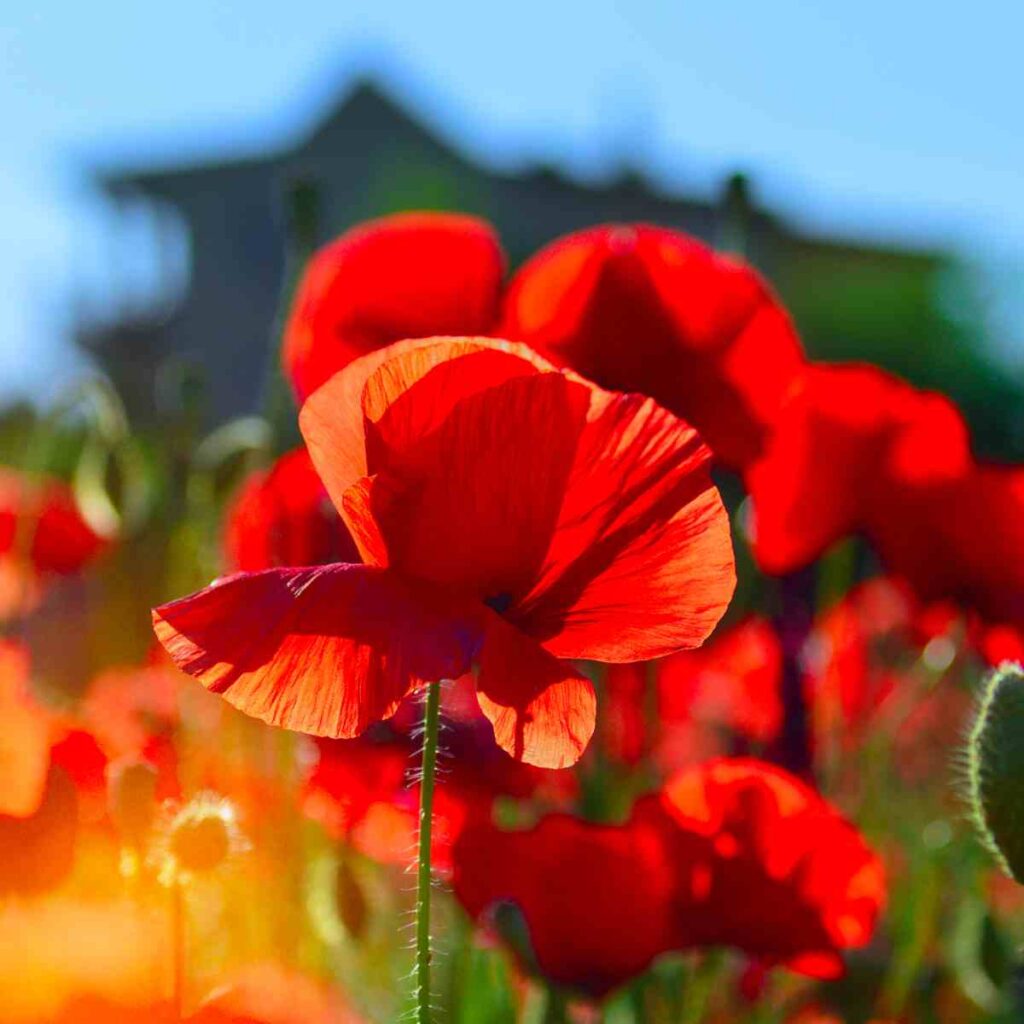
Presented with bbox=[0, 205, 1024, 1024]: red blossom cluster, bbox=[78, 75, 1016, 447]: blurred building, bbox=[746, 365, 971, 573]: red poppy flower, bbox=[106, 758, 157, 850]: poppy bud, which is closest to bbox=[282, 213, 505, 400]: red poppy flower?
bbox=[0, 205, 1024, 1024]: red blossom cluster

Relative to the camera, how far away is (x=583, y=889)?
640mm

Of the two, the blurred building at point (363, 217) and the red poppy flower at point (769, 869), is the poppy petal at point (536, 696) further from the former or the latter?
the blurred building at point (363, 217)

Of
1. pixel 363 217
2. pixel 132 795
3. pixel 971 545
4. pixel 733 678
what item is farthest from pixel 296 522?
pixel 363 217

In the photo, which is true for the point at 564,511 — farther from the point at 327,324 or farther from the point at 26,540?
the point at 26,540

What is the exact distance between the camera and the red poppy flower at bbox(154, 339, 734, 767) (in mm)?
422

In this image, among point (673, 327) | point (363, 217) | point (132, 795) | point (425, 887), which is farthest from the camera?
point (363, 217)

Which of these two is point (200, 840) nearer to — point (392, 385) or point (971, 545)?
point (392, 385)

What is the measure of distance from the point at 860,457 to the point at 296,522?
0.32 metres

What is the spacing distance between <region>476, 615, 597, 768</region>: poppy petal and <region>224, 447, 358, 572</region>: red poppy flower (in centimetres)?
27

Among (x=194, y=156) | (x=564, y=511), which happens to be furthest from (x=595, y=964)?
(x=194, y=156)

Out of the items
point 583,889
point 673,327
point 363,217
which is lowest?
point 583,889

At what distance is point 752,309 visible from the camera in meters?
0.77

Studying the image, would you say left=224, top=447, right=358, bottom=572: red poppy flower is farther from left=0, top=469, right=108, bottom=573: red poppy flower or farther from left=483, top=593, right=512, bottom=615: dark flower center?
left=0, top=469, right=108, bottom=573: red poppy flower

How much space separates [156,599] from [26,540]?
1.13 ft
